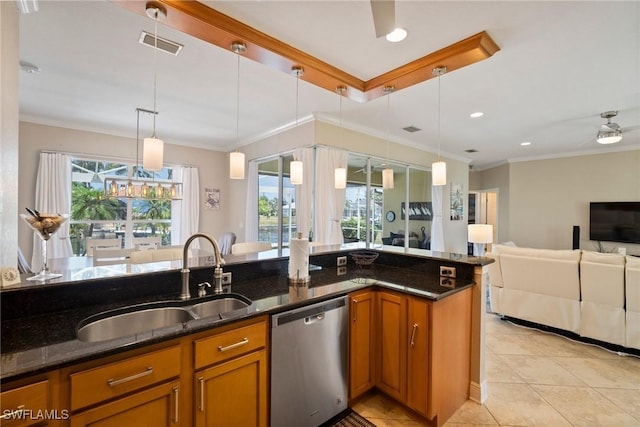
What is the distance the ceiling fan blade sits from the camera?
4.02ft

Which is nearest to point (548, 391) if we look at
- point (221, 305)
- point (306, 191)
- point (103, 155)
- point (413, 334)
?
point (413, 334)

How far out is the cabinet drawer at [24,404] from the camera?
0.91 metres

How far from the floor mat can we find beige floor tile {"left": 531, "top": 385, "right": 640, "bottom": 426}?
150cm

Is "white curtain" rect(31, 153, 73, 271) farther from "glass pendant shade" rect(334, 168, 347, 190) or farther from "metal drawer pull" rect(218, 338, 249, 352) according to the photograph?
"metal drawer pull" rect(218, 338, 249, 352)

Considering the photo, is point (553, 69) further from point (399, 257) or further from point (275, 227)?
point (275, 227)

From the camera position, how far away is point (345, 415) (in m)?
2.04

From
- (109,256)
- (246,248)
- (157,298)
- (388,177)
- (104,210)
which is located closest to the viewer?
(157,298)

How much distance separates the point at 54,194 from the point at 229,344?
4855 mm

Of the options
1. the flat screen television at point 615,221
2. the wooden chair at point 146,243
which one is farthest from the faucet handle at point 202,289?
the flat screen television at point 615,221

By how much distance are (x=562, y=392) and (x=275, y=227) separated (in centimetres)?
418

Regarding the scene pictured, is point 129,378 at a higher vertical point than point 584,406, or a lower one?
higher

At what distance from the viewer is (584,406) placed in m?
2.19

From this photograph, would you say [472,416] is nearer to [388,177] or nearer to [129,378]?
[129,378]

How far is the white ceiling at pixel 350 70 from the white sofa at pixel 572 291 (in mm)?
1915
